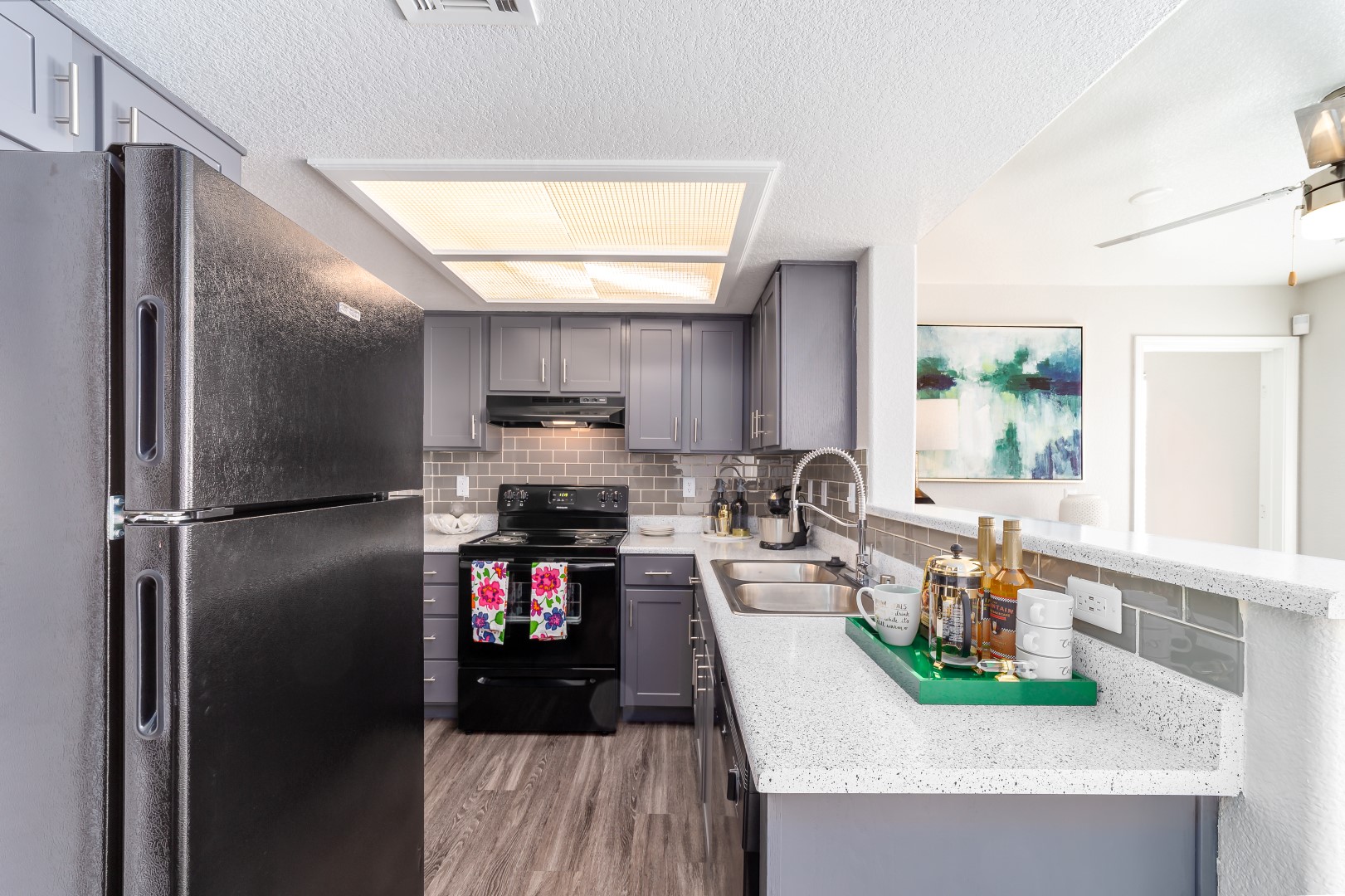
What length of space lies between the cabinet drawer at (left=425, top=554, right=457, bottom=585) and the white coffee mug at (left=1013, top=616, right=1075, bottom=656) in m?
2.53

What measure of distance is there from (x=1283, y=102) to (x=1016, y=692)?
2132 millimetres

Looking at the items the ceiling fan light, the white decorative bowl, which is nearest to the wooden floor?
the white decorative bowl

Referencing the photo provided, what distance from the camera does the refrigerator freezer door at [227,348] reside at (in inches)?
27.2

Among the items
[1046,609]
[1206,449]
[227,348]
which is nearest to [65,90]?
[227,348]

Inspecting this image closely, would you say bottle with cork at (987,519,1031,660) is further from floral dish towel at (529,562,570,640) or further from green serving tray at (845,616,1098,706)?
floral dish towel at (529,562,570,640)

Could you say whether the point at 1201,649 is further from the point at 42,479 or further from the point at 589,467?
the point at 589,467

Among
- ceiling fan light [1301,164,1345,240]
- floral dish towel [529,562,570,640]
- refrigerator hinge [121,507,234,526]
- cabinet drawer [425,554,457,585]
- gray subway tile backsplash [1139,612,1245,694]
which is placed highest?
ceiling fan light [1301,164,1345,240]

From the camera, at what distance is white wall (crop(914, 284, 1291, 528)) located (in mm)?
3914

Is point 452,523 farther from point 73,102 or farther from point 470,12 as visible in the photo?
point 470,12

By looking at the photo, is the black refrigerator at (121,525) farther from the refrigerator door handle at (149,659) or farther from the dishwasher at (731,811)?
the dishwasher at (731,811)

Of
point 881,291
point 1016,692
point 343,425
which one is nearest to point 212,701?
point 343,425

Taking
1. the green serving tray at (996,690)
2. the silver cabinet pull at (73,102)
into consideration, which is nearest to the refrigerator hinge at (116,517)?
the silver cabinet pull at (73,102)

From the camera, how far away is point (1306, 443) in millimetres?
3891

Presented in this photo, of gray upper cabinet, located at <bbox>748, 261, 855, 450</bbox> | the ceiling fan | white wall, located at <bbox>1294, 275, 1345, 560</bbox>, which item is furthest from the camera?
white wall, located at <bbox>1294, 275, 1345, 560</bbox>
